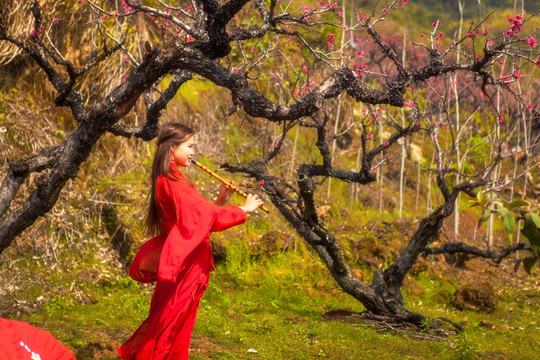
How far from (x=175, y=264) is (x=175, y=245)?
0.11 m

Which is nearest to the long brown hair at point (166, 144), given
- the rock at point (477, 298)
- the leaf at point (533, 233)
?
the leaf at point (533, 233)

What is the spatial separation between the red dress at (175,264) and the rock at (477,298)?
16.0 feet

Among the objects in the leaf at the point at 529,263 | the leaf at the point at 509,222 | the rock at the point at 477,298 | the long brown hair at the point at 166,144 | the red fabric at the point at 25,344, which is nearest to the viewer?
the red fabric at the point at 25,344

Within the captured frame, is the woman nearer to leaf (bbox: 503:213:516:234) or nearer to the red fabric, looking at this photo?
the red fabric

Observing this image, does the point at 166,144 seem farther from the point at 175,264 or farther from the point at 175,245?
the point at 175,264

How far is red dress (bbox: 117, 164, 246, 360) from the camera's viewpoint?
372 centimetres

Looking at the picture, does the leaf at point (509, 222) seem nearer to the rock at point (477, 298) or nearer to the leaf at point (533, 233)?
the leaf at point (533, 233)

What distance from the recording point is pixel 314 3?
16516 millimetres

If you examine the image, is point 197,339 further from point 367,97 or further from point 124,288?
point 367,97

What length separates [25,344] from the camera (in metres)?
3.19

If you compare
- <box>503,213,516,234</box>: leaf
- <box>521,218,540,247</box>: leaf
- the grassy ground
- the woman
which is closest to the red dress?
the woman

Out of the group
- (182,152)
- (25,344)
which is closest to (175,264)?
(182,152)

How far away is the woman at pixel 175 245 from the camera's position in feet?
12.3

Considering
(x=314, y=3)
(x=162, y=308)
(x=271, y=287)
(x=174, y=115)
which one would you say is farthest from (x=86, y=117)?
(x=314, y=3)
